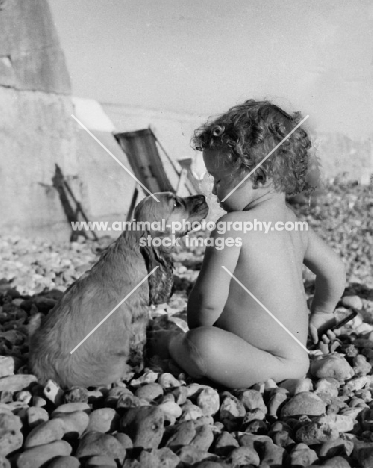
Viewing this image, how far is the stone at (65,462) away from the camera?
5.00ft

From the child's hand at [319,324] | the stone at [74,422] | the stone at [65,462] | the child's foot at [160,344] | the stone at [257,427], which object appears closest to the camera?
the stone at [65,462]

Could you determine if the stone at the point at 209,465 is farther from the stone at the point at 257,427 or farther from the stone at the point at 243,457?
the stone at the point at 257,427

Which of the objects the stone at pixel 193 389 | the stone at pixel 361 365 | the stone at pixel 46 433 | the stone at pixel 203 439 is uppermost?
the stone at pixel 46 433

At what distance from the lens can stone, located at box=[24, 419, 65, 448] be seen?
1.68 m

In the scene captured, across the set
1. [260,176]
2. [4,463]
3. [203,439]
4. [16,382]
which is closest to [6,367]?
[16,382]

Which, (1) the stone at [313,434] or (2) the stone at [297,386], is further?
(2) the stone at [297,386]

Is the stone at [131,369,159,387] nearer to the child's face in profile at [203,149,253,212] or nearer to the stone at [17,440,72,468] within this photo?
the stone at [17,440,72,468]

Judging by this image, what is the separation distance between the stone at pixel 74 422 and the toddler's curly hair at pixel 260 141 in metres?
1.18

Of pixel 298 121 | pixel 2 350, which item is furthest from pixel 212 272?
pixel 2 350

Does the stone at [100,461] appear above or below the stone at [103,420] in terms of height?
above

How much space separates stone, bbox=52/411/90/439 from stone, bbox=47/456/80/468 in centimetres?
19

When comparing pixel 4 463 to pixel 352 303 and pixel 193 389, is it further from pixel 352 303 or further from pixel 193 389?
pixel 352 303

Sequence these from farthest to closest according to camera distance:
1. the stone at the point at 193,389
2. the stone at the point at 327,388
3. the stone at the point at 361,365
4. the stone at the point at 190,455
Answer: the stone at the point at 361,365, the stone at the point at 327,388, the stone at the point at 193,389, the stone at the point at 190,455

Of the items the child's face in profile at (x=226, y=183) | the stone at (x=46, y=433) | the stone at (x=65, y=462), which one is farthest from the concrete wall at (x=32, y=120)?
the stone at (x=65, y=462)
